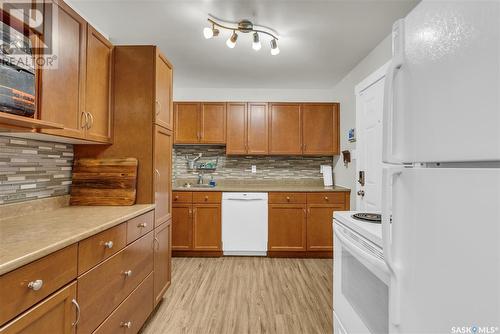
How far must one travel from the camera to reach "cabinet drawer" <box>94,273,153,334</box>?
1.37 meters

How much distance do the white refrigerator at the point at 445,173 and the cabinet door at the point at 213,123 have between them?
9.97 feet

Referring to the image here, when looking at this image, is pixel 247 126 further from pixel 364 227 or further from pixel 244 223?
pixel 364 227

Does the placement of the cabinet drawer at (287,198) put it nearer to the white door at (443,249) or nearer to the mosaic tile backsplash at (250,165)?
the mosaic tile backsplash at (250,165)

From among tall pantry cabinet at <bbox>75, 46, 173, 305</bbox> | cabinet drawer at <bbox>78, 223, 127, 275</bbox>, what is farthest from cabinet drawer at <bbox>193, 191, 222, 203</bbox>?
cabinet drawer at <bbox>78, 223, 127, 275</bbox>

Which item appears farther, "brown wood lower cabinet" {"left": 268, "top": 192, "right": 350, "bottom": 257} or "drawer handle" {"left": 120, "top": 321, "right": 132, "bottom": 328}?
"brown wood lower cabinet" {"left": 268, "top": 192, "right": 350, "bottom": 257}

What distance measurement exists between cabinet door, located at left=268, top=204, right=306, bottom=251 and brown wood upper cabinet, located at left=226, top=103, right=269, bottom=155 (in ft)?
2.98

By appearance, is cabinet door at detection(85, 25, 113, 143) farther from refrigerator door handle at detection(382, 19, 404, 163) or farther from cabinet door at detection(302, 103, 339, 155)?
cabinet door at detection(302, 103, 339, 155)

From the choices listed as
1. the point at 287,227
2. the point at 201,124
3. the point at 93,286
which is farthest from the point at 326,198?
the point at 93,286

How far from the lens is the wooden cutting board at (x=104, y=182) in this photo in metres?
1.86

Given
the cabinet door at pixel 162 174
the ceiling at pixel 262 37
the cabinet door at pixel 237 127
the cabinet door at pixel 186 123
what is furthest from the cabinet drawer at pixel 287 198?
the ceiling at pixel 262 37

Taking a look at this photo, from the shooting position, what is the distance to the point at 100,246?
49.9 inches

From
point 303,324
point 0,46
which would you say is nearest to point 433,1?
point 0,46

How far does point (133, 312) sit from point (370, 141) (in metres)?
2.32

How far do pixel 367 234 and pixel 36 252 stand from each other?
122 centimetres
